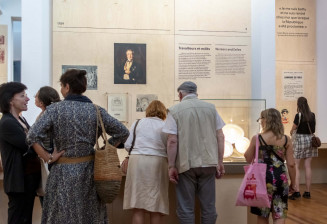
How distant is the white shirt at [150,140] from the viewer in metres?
3.77

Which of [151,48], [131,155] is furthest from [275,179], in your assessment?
[151,48]

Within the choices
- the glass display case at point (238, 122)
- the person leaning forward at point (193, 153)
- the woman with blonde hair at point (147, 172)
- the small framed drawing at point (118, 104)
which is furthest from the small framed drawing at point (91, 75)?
the person leaning forward at point (193, 153)

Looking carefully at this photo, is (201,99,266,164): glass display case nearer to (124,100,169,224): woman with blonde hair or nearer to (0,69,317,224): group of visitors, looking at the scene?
(0,69,317,224): group of visitors

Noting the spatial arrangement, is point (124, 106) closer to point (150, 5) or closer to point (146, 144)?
point (150, 5)

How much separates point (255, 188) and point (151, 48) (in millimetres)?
3208

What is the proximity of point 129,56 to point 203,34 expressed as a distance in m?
1.24

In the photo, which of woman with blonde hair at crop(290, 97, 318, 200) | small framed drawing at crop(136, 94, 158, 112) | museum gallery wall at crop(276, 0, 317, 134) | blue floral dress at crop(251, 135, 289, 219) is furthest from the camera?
museum gallery wall at crop(276, 0, 317, 134)

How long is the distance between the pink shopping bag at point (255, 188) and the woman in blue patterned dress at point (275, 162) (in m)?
0.08

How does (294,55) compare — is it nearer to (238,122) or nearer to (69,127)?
(238,122)

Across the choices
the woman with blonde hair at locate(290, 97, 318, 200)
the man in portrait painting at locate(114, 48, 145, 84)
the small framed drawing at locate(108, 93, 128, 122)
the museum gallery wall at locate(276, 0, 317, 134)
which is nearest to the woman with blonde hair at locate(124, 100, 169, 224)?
the small framed drawing at locate(108, 93, 128, 122)

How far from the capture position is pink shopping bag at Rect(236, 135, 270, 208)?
3.63 meters

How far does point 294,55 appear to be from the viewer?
8.28 metres

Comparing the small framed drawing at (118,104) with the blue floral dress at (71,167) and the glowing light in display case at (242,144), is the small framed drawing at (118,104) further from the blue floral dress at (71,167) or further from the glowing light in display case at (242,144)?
the blue floral dress at (71,167)

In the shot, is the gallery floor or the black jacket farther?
the gallery floor
